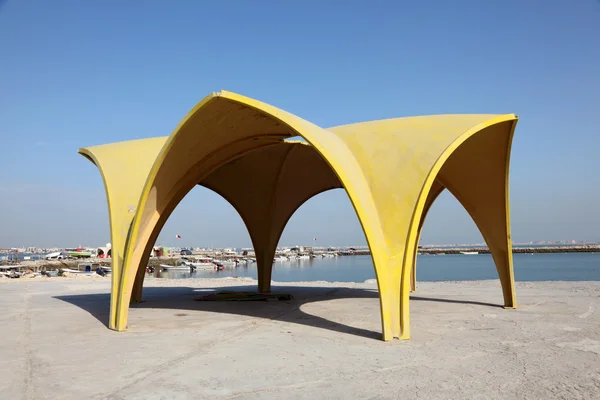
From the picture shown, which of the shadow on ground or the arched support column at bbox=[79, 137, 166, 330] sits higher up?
the arched support column at bbox=[79, 137, 166, 330]

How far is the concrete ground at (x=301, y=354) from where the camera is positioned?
7.39m

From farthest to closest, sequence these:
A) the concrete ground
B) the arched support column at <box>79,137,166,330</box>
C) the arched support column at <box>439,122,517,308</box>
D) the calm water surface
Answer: the calm water surface < the arched support column at <box>439,122,517,308</box> < the arched support column at <box>79,137,166,330</box> < the concrete ground

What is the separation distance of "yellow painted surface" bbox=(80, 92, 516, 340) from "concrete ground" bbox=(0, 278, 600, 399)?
4.68ft

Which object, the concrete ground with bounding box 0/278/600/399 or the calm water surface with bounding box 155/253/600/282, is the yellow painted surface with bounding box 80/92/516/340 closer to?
the concrete ground with bounding box 0/278/600/399

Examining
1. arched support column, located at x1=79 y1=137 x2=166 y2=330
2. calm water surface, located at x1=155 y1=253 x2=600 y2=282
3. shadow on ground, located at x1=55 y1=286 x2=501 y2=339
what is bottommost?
calm water surface, located at x1=155 y1=253 x2=600 y2=282

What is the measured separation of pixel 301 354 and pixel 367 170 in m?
5.21

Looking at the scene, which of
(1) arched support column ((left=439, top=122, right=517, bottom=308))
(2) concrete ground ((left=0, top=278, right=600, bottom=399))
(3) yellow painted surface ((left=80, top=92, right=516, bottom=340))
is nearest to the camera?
(2) concrete ground ((left=0, top=278, right=600, bottom=399))

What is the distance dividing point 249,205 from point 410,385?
15540 millimetres

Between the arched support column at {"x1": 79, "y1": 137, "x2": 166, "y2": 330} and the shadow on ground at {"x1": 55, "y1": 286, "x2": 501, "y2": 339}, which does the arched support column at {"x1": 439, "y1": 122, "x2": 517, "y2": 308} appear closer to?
the shadow on ground at {"x1": 55, "y1": 286, "x2": 501, "y2": 339}

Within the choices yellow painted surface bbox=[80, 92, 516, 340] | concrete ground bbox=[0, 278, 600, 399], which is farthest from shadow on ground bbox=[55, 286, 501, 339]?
yellow painted surface bbox=[80, 92, 516, 340]

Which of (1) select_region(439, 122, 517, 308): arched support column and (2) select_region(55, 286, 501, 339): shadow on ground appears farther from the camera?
(1) select_region(439, 122, 517, 308): arched support column

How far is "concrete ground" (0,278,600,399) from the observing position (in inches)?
291

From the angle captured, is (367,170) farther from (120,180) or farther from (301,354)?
(120,180)

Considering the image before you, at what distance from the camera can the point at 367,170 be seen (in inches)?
496
